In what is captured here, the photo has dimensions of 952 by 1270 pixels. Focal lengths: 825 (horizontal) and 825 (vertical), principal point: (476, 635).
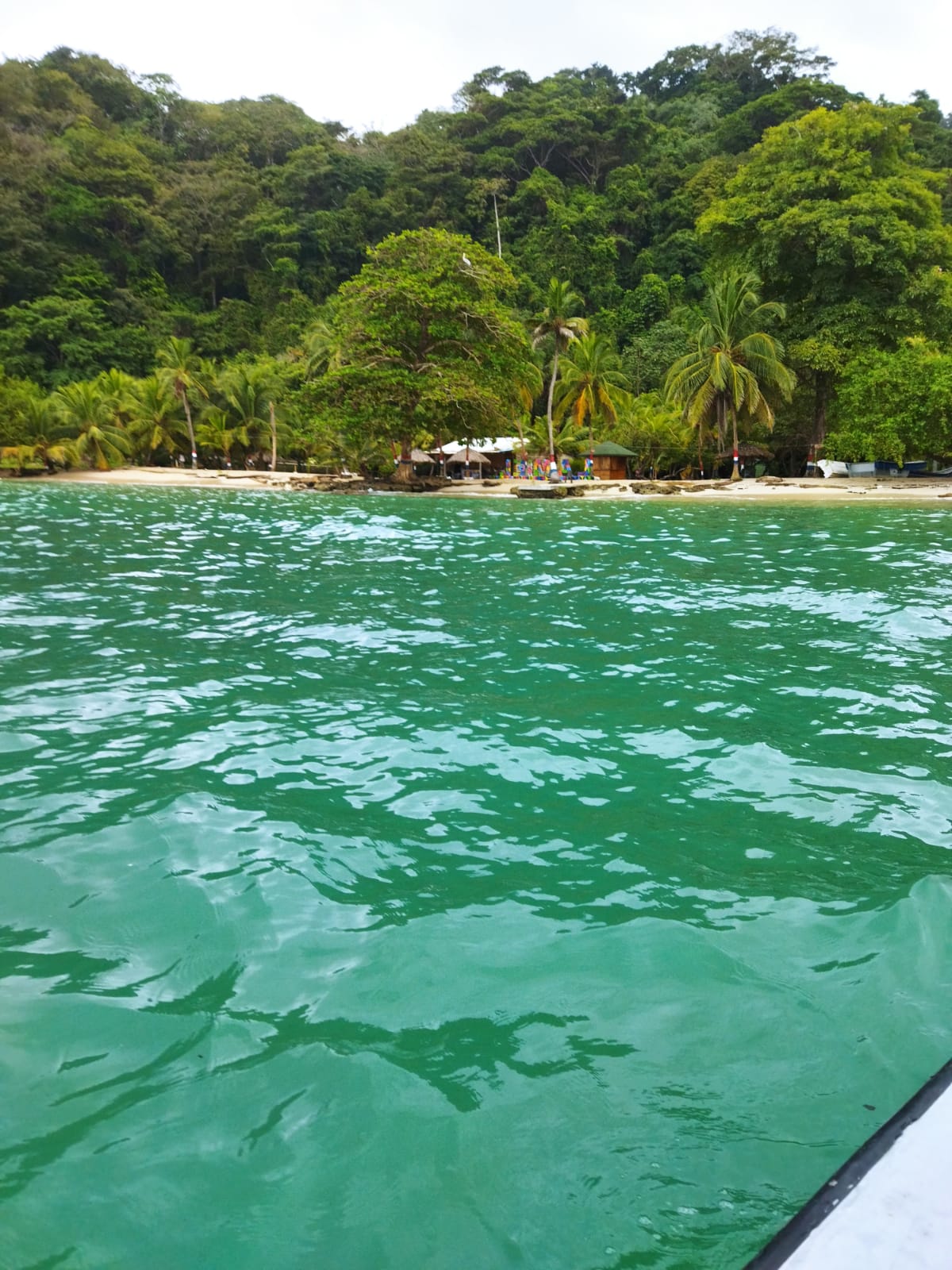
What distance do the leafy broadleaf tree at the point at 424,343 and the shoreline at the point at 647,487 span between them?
2751 millimetres

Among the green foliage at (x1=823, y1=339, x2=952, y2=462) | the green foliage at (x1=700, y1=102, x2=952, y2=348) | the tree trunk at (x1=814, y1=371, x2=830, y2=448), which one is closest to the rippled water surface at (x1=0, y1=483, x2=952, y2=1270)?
the green foliage at (x1=823, y1=339, x2=952, y2=462)

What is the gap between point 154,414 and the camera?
153 feet

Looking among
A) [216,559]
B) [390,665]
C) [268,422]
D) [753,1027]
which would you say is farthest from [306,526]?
[268,422]

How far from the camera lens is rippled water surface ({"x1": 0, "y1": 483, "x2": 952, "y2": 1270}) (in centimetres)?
201

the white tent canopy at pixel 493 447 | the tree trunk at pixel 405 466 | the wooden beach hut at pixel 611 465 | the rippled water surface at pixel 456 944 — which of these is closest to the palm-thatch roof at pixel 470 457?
the white tent canopy at pixel 493 447

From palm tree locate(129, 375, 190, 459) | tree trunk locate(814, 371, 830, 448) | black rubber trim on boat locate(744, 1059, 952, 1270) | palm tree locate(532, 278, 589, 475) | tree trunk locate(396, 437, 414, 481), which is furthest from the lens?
palm tree locate(129, 375, 190, 459)

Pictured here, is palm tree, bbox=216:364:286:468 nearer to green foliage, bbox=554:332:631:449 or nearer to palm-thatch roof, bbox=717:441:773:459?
green foliage, bbox=554:332:631:449

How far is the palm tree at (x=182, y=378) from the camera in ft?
151

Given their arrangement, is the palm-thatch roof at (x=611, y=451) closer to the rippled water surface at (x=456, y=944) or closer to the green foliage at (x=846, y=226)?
the green foliage at (x=846, y=226)

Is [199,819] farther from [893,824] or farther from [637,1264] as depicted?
[893,824]

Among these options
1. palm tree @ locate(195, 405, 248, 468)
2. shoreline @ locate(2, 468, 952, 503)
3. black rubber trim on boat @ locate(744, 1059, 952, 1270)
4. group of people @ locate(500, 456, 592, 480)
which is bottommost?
black rubber trim on boat @ locate(744, 1059, 952, 1270)

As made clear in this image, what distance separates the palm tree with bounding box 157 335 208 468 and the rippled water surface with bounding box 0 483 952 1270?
142 ft

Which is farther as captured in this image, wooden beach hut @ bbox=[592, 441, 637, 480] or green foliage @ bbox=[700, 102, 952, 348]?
wooden beach hut @ bbox=[592, 441, 637, 480]

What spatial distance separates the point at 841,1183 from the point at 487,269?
119 feet
